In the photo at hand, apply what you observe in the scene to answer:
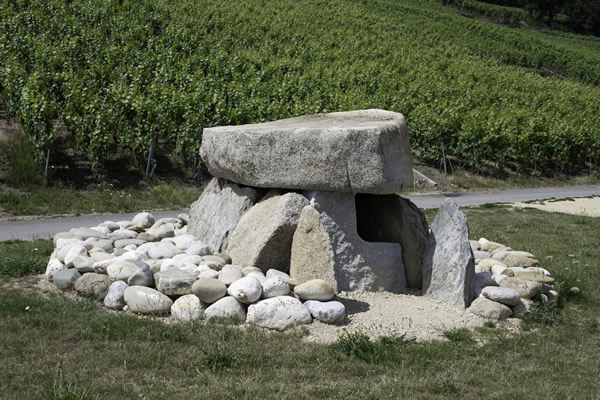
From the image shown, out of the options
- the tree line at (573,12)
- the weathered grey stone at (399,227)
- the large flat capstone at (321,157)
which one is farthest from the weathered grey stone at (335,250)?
the tree line at (573,12)

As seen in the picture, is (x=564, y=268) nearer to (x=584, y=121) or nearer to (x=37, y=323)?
(x=37, y=323)

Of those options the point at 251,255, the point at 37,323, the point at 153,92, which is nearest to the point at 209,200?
the point at 251,255

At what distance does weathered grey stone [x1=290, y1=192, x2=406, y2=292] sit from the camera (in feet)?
27.8

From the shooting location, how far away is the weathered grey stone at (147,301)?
7.61 m

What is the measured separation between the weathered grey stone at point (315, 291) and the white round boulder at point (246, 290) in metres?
0.52

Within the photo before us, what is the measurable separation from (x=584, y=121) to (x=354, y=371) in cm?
3116

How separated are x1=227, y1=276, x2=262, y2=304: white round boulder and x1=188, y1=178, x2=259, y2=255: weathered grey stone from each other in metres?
2.00

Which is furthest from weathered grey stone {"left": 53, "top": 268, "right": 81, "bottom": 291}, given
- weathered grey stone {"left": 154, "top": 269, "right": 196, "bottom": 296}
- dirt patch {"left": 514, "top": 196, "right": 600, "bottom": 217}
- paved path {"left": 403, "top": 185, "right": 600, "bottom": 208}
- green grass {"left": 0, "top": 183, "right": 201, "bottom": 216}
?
dirt patch {"left": 514, "top": 196, "right": 600, "bottom": 217}

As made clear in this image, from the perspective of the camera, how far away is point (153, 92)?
19.9 meters

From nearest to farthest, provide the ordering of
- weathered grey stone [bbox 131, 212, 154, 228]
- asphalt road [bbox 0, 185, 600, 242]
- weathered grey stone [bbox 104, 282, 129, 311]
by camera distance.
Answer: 1. weathered grey stone [bbox 104, 282, 129, 311]
2. weathered grey stone [bbox 131, 212, 154, 228]
3. asphalt road [bbox 0, 185, 600, 242]

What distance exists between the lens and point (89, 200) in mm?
15633

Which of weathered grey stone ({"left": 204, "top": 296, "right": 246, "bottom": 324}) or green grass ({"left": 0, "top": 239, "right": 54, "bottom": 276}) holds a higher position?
weathered grey stone ({"left": 204, "top": 296, "right": 246, "bottom": 324})

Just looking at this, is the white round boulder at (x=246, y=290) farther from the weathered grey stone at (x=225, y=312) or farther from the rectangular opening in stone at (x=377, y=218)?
the rectangular opening in stone at (x=377, y=218)

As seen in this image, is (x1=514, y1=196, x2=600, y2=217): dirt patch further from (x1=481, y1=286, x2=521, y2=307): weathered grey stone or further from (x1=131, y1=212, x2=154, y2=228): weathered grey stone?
(x1=131, y1=212, x2=154, y2=228): weathered grey stone
